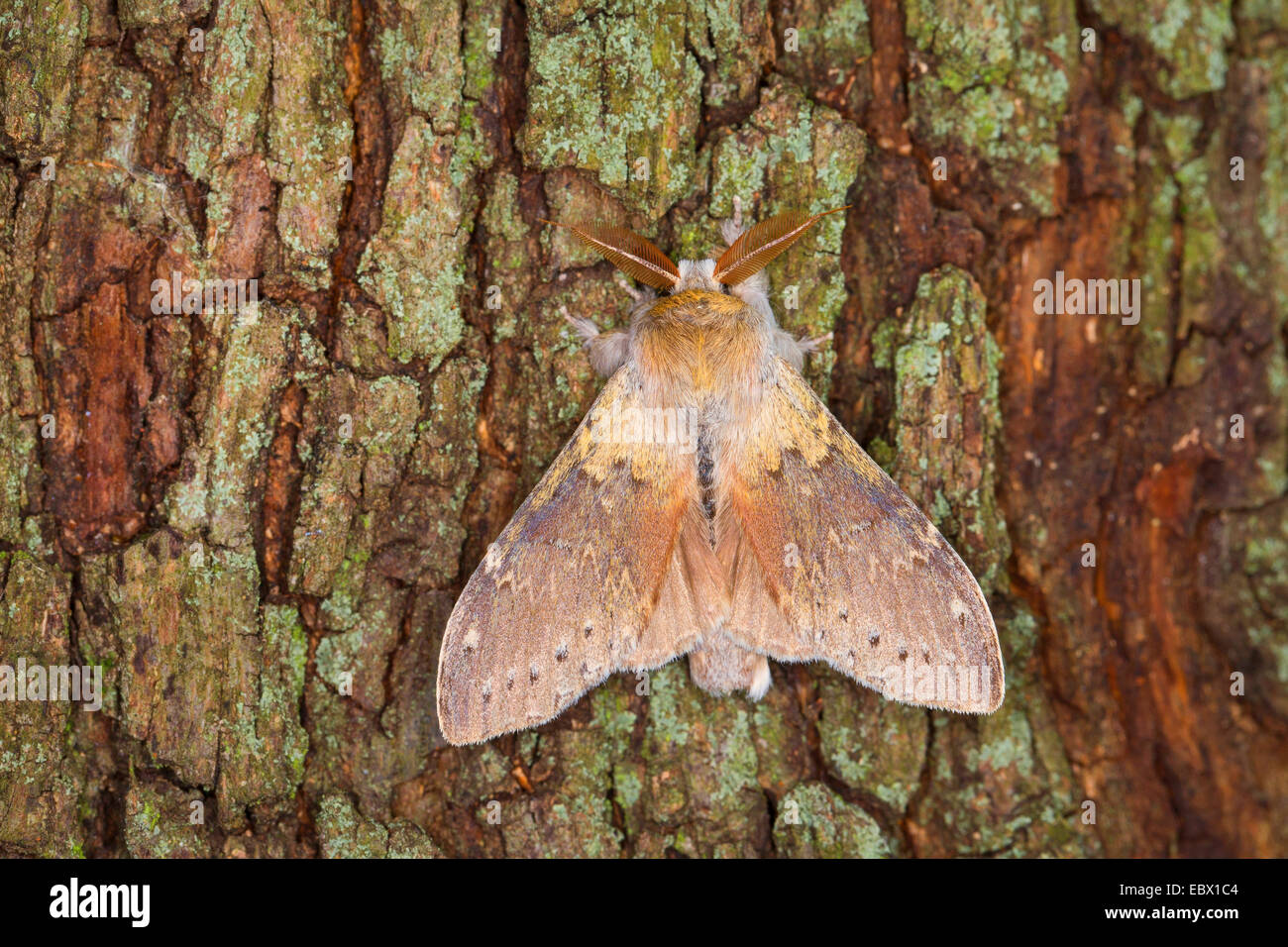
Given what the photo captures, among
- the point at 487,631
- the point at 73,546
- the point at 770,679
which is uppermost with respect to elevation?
the point at 73,546

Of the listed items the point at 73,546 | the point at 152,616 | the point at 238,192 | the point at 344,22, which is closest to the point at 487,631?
the point at 152,616

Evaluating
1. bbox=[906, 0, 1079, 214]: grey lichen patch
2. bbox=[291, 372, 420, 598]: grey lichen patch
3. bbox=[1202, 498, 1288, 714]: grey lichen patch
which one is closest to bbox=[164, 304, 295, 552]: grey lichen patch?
bbox=[291, 372, 420, 598]: grey lichen patch

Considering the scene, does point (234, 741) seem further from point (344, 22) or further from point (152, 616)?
point (344, 22)

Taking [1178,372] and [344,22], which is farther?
[1178,372]

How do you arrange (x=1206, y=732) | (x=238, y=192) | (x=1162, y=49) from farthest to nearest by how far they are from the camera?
1. (x=1206, y=732)
2. (x=1162, y=49)
3. (x=238, y=192)

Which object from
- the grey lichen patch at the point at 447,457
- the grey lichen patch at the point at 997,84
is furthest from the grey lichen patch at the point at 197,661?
the grey lichen patch at the point at 997,84

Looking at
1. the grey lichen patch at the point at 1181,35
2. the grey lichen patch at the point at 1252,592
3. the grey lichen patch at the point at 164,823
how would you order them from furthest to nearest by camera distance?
1. the grey lichen patch at the point at 1252,592
2. the grey lichen patch at the point at 1181,35
3. the grey lichen patch at the point at 164,823

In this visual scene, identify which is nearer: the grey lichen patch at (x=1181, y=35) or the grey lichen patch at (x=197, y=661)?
the grey lichen patch at (x=197, y=661)

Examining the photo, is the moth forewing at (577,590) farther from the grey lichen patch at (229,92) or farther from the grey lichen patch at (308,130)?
the grey lichen patch at (229,92)
